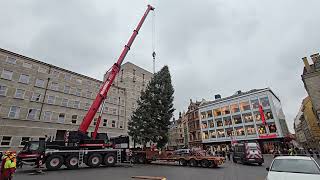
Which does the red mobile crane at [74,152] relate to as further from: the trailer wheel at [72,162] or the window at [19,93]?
the window at [19,93]

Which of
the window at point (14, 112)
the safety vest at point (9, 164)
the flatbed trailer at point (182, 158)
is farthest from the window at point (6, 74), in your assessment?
the safety vest at point (9, 164)

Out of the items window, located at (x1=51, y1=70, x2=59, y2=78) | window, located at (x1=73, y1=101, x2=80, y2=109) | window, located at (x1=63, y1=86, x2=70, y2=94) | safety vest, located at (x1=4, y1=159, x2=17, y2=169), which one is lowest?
safety vest, located at (x1=4, y1=159, x2=17, y2=169)

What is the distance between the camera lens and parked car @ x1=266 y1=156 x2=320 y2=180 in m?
6.05

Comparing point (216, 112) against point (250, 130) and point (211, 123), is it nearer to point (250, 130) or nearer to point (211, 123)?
point (211, 123)

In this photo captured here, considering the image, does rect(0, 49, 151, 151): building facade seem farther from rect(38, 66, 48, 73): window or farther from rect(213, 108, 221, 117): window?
rect(213, 108, 221, 117): window

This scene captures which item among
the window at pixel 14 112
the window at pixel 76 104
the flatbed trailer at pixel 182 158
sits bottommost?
the flatbed trailer at pixel 182 158

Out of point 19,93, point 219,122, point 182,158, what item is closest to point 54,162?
point 182,158

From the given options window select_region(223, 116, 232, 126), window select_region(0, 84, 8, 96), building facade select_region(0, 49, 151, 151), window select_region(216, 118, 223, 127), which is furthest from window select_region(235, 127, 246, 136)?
window select_region(0, 84, 8, 96)

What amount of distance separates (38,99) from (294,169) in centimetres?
3993

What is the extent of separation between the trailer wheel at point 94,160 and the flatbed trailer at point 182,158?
6675mm

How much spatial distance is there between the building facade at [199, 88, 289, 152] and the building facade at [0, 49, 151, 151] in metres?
30.0

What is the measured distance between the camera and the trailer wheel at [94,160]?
59.7 feet

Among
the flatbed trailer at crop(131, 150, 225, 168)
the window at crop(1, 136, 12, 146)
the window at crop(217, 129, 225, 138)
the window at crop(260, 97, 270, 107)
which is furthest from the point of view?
the window at crop(217, 129, 225, 138)

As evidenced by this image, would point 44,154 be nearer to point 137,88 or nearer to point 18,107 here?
point 18,107
